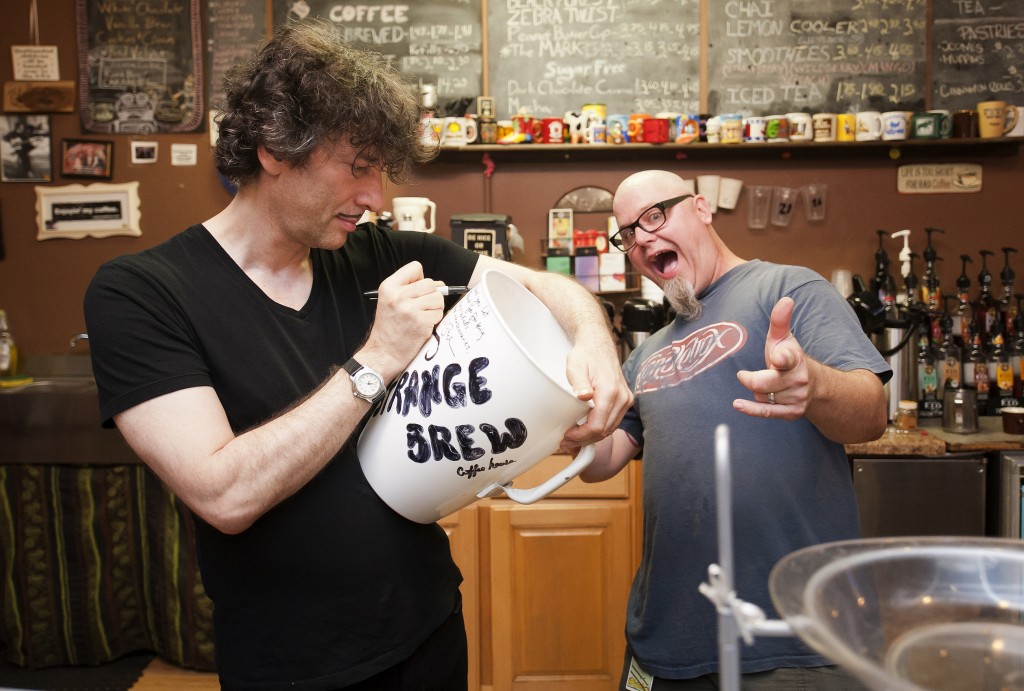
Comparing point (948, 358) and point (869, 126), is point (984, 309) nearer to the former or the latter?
point (948, 358)

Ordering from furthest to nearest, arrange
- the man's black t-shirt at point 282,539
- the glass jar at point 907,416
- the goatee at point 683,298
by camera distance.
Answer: the glass jar at point 907,416 < the goatee at point 683,298 < the man's black t-shirt at point 282,539

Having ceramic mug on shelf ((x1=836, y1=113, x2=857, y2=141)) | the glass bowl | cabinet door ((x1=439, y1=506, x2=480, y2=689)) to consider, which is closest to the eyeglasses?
cabinet door ((x1=439, y1=506, x2=480, y2=689))

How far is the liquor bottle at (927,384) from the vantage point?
9.16 ft

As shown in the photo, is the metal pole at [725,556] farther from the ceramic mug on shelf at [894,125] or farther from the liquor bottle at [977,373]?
the ceramic mug on shelf at [894,125]

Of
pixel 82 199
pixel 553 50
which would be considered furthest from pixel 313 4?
pixel 82 199

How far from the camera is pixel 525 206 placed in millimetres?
3334

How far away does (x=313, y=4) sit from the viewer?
10.7 feet

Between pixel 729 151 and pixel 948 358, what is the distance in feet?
3.70

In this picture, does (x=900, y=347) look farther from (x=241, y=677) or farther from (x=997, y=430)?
(x=241, y=677)

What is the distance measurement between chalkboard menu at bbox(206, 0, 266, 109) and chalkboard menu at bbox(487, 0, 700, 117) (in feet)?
3.18

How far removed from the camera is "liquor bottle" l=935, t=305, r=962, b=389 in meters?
2.79

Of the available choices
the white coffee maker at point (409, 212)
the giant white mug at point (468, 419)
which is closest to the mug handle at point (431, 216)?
the white coffee maker at point (409, 212)

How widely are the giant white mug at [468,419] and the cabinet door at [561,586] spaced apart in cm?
153
